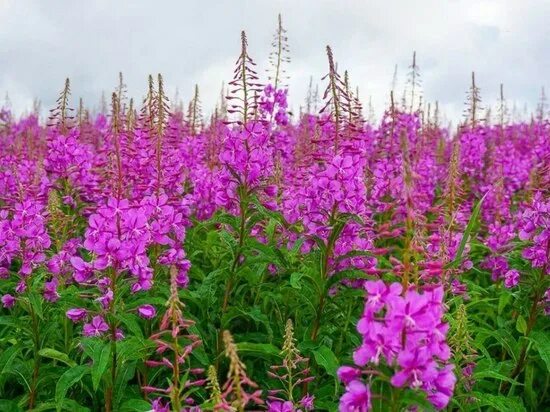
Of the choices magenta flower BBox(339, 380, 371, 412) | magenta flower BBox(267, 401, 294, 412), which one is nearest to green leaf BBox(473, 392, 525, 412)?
magenta flower BBox(267, 401, 294, 412)

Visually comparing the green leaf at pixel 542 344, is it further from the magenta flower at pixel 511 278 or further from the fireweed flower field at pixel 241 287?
the magenta flower at pixel 511 278

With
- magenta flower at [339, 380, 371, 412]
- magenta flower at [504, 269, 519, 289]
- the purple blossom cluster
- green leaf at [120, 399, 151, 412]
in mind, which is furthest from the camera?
magenta flower at [504, 269, 519, 289]

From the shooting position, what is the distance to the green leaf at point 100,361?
3.44 metres

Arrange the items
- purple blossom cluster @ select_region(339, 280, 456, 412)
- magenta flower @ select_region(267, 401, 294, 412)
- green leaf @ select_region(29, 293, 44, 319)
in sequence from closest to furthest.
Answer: purple blossom cluster @ select_region(339, 280, 456, 412) → magenta flower @ select_region(267, 401, 294, 412) → green leaf @ select_region(29, 293, 44, 319)

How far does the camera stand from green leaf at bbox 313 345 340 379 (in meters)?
3.79

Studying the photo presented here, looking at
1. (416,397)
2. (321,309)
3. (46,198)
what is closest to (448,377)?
(416,397)

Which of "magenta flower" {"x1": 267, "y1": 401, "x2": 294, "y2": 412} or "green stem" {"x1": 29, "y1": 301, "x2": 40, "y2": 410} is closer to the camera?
"magenta flower" {"x1": 267, "y1": 401, "x2": 294, "y2": 412}

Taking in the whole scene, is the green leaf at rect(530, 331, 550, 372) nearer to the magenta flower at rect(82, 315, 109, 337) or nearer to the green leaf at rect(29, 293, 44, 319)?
the magenta flower at rect(82, 315, 109, 337)

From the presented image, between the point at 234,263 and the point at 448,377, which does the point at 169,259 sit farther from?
the point at 448,377

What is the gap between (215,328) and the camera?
186 inches

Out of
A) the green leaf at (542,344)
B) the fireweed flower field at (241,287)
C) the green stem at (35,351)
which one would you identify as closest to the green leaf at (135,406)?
the fireweed flower field at (241,287)

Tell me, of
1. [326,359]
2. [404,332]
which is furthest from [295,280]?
[404,332]

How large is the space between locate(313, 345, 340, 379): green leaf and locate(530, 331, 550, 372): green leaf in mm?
1478

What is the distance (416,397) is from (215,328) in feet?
8.22
